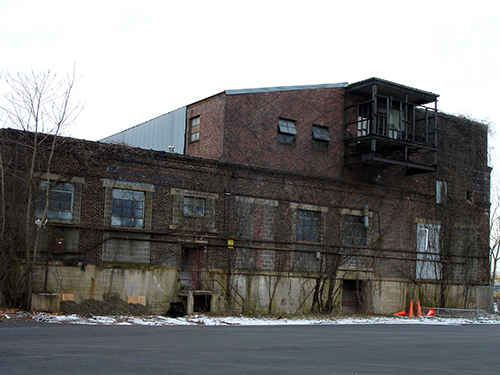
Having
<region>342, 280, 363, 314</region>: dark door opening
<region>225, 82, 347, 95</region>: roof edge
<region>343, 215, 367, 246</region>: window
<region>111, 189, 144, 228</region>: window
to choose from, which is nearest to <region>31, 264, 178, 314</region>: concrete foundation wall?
<region>111, 189, 144, 228</region>: window

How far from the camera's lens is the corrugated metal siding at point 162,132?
91.4ft

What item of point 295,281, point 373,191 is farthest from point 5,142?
point 373,191

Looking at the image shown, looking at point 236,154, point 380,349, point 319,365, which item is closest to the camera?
point 319,365

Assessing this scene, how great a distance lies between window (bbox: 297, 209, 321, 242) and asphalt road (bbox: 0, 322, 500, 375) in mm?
11362

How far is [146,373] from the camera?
7926mm

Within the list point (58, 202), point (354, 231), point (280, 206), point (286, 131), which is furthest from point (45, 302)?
point (354, 231)

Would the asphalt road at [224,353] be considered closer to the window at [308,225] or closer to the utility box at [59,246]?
the utility box at [59,246]

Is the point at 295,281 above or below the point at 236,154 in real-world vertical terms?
below

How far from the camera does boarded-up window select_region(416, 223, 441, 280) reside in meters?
30.2

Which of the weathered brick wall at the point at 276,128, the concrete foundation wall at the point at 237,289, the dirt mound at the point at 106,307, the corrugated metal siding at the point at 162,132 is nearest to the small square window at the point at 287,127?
the weathered brick wall at the point at 276,128

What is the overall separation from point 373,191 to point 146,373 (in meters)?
22.5

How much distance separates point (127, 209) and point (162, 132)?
8554mm

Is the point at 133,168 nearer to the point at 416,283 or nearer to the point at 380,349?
the point at 380,349

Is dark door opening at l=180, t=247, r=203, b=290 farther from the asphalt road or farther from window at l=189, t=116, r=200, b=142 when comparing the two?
the asphalt road
